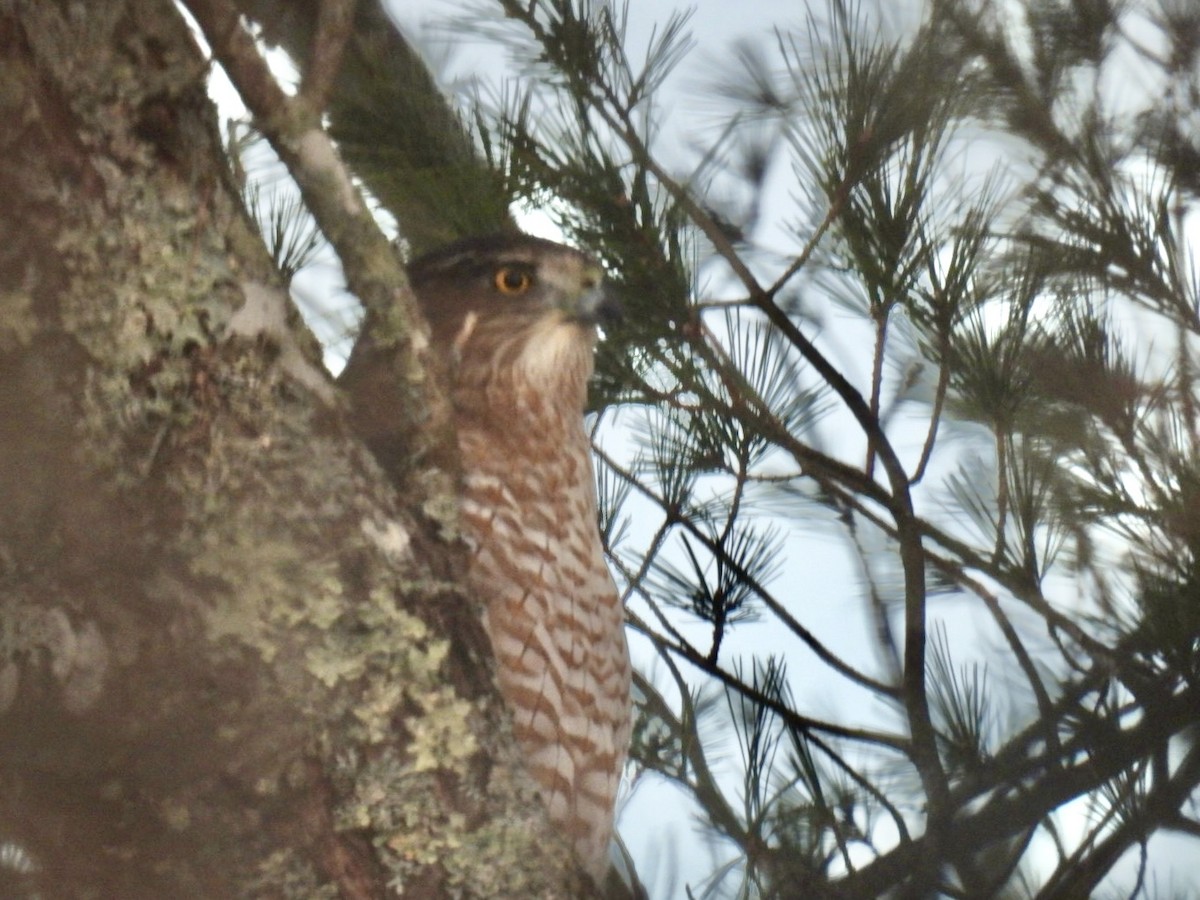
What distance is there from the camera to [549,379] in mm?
2639

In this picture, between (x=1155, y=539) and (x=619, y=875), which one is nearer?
(x=1155, y=539)

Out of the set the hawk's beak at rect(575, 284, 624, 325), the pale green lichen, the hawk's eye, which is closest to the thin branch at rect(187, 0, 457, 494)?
the pale green lichen

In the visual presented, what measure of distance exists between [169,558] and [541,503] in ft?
3.45

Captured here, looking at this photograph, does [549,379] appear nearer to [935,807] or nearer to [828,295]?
[828,295]

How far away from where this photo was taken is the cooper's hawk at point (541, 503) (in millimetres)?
2316

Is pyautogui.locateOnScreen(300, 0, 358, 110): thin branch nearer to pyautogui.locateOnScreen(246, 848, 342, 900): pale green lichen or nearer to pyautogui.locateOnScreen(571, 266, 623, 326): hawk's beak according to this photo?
pyautogui.locateOnScreen(246, 848, 342, 900): pale green lichen

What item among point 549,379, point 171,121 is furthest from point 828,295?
point 171,121

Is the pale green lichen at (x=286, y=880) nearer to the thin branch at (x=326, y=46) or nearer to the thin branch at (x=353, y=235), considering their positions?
the thin branch at (x=353, y=235)

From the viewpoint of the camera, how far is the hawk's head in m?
2.63

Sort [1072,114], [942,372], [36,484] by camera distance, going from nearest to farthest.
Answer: [36,484]
[942,372]
[1072,114]

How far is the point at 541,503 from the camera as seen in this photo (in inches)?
95.3

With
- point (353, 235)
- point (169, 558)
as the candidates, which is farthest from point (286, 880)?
point (353, 235)

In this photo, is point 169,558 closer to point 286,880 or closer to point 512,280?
point 286,880

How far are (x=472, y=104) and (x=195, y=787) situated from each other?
4.91ft
